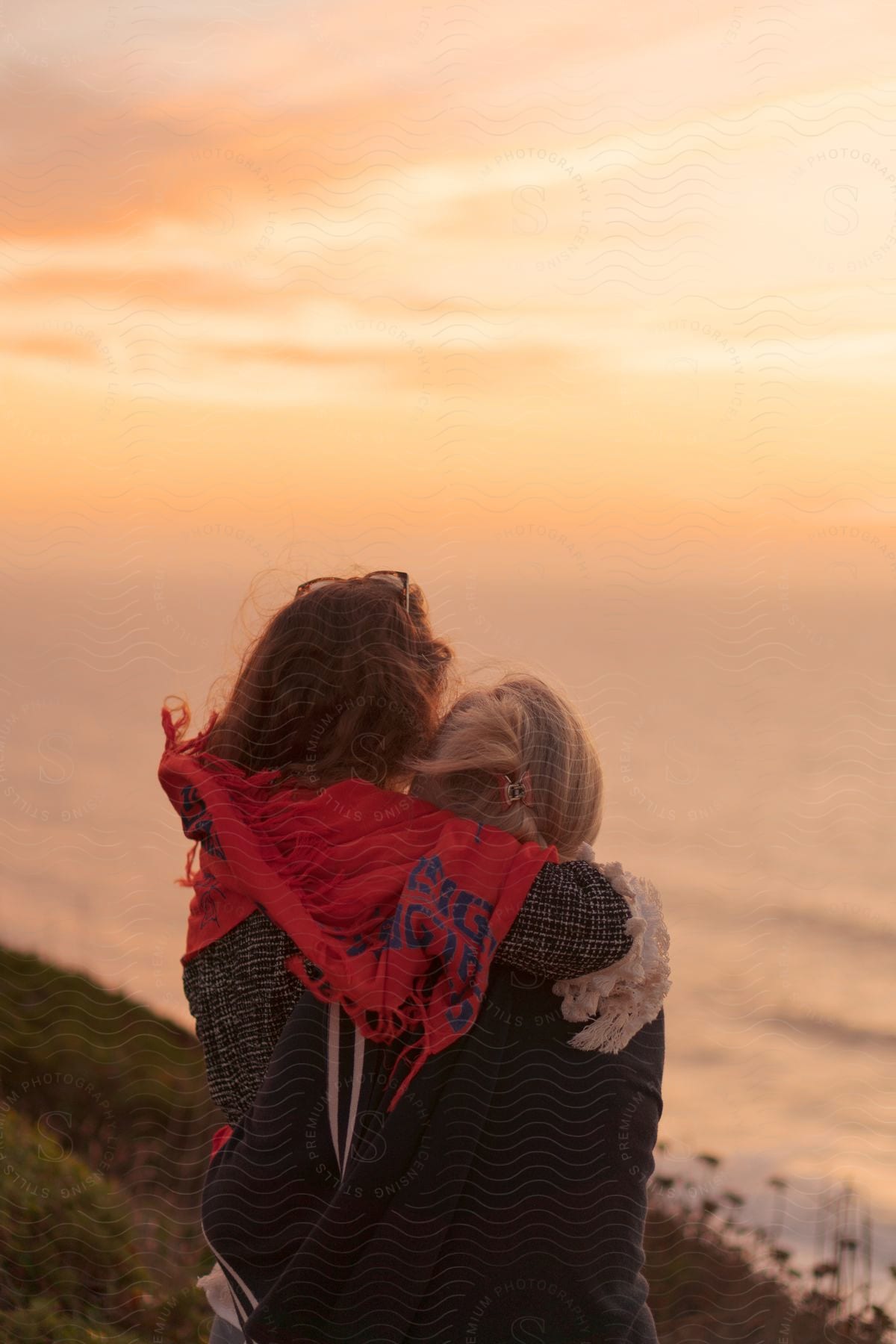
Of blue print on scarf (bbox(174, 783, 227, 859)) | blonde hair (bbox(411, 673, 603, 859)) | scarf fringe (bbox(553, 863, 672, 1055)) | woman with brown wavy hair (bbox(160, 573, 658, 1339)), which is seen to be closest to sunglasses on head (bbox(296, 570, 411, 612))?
woman with brown wavy hair (bbox(160, 573, 658, 1339))

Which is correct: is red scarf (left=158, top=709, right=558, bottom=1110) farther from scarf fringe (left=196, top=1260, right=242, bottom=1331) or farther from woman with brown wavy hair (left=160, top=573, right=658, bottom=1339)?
scarf fringe (left=196, top=1260, right=242, bottom=1331)

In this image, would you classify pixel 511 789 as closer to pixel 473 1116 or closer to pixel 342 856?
pixel 342 856

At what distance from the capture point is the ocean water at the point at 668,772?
97.1 inches

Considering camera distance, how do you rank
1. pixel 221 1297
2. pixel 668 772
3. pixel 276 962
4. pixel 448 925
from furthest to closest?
pixel 668 772, pixel 221 1297, pixel 276 962, pixel 448 925

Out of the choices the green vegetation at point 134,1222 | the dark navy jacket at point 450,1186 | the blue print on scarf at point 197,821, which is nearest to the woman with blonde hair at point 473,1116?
the dark navy jacket at point 450,1186

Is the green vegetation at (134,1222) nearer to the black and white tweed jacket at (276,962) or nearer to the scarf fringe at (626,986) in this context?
the black and white tweed jacket at (276,962)

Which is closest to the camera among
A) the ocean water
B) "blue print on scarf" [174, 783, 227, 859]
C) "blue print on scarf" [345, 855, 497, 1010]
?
"blue print on scarf" [345, 855, 497, 1010]

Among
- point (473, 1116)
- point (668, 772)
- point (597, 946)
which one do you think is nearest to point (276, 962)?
point (473, 1116)

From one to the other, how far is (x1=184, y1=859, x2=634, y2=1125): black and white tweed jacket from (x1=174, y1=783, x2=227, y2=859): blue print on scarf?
0.38 feet

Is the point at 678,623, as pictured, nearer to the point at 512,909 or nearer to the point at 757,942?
the point at 757,942

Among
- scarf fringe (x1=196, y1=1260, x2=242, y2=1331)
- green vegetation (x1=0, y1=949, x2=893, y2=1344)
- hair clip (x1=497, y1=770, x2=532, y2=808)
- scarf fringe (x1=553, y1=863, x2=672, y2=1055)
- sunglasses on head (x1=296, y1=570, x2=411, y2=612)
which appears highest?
sunglasses on head (x1=296, y1=570, x2=411, y2=612)

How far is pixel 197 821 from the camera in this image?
1714 millimetres

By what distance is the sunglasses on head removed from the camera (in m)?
1.79

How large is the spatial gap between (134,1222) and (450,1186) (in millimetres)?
1745
